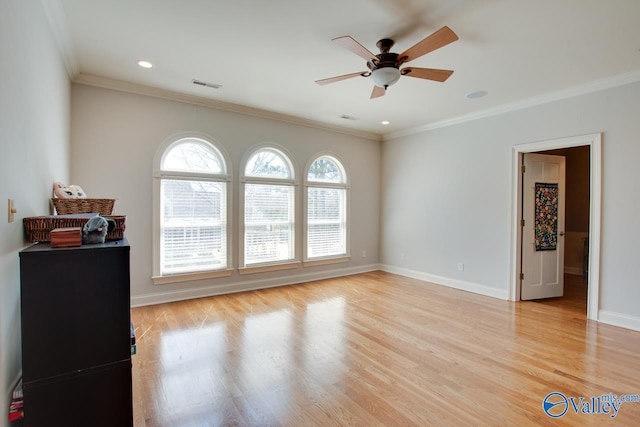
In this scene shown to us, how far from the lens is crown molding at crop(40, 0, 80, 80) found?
2.36m

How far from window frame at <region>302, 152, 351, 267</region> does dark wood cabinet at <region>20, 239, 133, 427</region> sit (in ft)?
13.3

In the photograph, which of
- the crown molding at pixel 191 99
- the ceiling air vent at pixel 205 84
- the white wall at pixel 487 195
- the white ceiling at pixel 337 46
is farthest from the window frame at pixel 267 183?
the white wall at pixel 487 195

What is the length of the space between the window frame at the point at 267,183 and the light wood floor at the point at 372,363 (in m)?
0.77

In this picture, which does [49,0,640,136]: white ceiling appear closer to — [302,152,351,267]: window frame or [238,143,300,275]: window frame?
[238,143,300,275]: window frame

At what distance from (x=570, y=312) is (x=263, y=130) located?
5.14 meters

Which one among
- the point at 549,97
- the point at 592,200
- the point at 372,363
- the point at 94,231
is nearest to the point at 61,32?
the point at 94,231

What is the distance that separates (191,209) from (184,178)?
0.46 meters

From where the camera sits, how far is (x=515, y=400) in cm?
215

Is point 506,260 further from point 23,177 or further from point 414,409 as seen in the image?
point 23,177

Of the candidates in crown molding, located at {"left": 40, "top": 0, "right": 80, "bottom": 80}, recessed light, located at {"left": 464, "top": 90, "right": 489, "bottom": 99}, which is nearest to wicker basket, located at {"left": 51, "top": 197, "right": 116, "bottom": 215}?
crown molding, located at {"left": 40, "top": 0, "right": 80, "bottom": 80}

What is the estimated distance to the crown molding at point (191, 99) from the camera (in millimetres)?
3734

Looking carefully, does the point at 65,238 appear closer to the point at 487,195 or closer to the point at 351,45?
the point at 351,45

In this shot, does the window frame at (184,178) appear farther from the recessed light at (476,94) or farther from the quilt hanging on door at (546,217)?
the quilt hanging on door at (546,217)

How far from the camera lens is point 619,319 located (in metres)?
3.54
